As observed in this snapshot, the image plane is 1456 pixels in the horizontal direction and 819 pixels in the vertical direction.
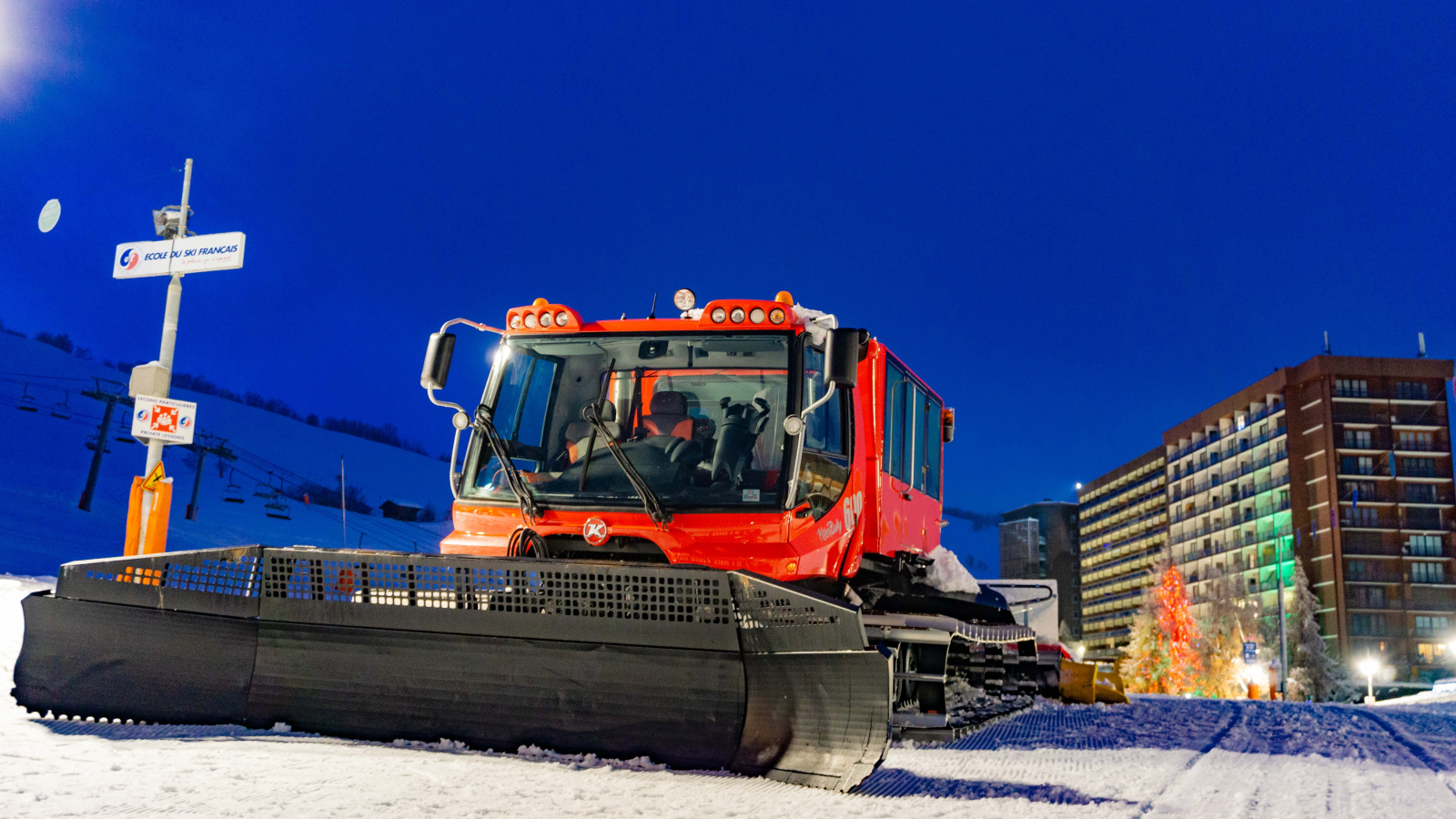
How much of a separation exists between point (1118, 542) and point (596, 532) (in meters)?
140

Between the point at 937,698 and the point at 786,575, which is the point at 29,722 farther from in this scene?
the point at 937,698

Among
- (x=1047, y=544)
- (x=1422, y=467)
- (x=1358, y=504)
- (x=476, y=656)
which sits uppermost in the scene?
(x=1422, y=467)

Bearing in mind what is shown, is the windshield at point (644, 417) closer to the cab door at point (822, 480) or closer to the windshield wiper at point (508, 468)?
the windshield wiper at point (508, 468)

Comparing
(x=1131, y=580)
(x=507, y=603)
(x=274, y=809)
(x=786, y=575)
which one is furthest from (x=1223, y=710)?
(x=1131, y=580)

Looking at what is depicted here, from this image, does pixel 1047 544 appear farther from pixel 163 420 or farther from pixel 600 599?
pixel 600 599

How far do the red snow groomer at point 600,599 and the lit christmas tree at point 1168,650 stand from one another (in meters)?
63.9

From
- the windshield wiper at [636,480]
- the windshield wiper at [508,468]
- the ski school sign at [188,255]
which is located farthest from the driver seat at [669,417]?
the ski school sign at [188,255]

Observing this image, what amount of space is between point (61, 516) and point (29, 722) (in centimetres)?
3308

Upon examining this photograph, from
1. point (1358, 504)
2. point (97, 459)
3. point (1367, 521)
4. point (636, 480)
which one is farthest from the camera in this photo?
point (1358, 504)

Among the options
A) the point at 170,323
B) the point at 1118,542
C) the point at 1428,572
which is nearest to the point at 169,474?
the point at 170,323

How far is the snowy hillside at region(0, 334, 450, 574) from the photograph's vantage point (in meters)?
31.7

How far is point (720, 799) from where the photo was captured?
13.5 feet

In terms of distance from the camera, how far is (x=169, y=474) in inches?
2162

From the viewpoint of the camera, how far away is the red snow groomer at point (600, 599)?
15.4 feet
